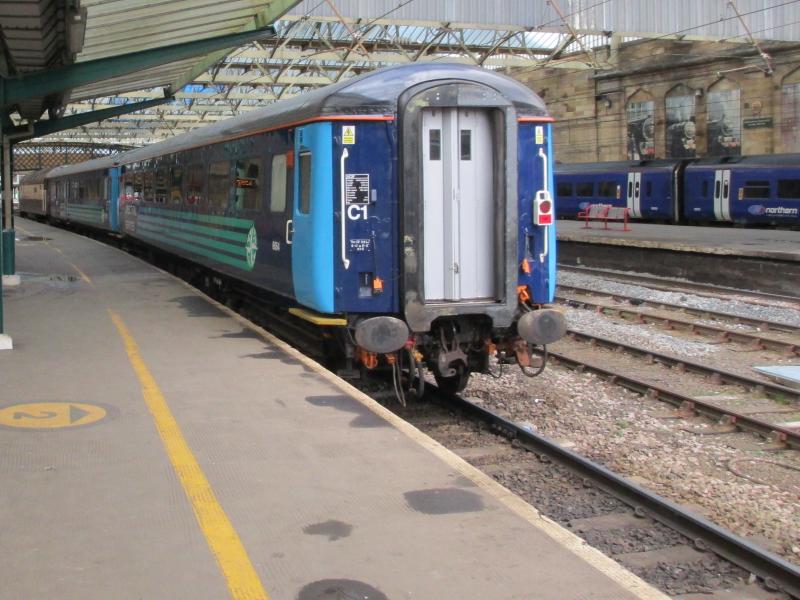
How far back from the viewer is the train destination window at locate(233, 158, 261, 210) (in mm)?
9761

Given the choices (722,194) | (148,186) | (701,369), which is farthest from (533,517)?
(722,194)

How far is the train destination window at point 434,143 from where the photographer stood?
7746mm

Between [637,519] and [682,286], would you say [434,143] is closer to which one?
[637,519]

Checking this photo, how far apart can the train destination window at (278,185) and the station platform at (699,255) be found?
494 inches

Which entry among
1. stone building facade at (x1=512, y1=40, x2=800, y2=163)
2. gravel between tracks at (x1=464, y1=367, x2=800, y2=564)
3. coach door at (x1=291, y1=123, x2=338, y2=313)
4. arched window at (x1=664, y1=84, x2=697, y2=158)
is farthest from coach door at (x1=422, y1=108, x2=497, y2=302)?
arched window at (x1=664, y1=84, x2=697, y2=158)

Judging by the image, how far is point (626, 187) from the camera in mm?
33219

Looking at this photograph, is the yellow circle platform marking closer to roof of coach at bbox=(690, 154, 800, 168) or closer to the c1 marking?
the c1 marking

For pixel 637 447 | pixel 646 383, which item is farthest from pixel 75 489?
pixel 646 383

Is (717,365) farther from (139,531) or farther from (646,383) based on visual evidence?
(139,531)

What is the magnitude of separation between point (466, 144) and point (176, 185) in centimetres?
822

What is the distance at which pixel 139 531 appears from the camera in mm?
4324

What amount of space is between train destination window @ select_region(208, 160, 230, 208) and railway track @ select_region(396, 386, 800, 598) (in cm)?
495

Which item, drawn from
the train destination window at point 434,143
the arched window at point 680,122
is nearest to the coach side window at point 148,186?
the train destination window at point 434,143

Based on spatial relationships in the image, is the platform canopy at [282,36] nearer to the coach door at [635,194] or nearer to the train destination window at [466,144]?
the coach door at [635,194]
